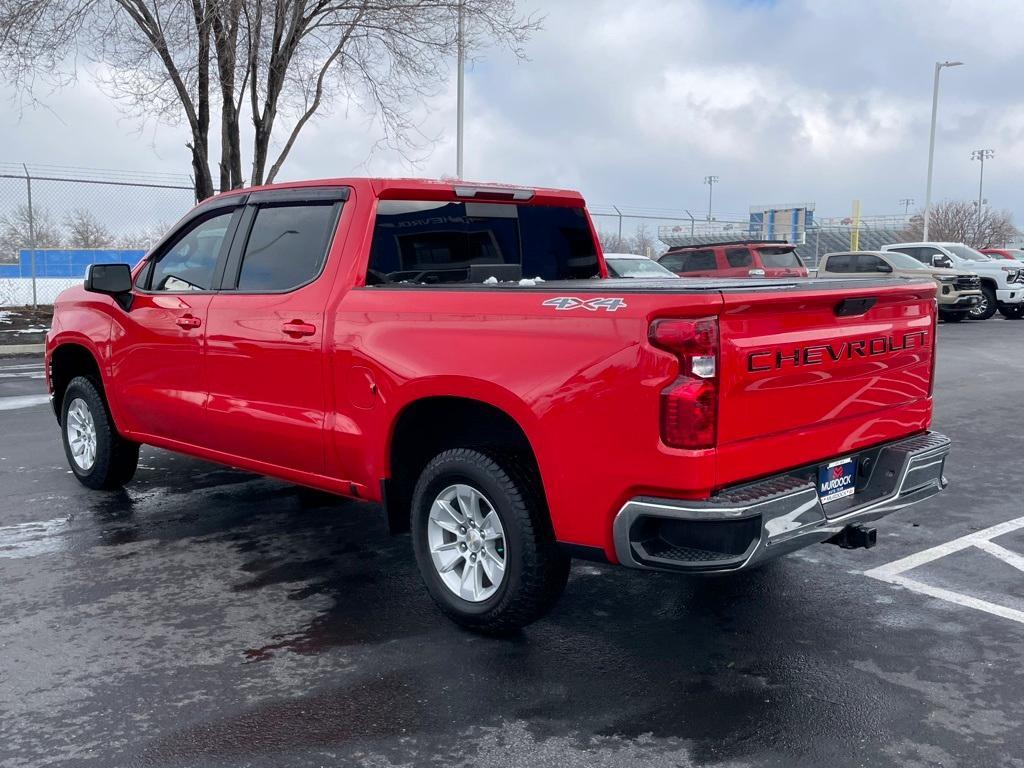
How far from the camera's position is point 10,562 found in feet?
17.0

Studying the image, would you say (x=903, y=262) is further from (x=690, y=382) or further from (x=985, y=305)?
(x=690, y=382)

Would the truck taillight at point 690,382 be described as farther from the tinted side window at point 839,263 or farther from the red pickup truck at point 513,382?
the tinted side window at point 839,263

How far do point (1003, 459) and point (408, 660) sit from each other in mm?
5709

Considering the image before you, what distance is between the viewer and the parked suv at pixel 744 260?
1962cm

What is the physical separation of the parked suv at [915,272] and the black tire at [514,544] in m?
20.3

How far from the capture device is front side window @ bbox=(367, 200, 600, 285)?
192 inches

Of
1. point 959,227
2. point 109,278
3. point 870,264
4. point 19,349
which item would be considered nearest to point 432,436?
point 109,278

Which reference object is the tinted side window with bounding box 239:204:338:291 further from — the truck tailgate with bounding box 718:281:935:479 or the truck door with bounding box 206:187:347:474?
the truck tailgate with bounding box 718:281:935:479

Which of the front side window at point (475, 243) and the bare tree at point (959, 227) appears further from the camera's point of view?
the bare tree at point (959, 227)

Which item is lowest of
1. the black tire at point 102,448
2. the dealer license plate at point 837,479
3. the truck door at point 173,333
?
the black tire at point 102,448

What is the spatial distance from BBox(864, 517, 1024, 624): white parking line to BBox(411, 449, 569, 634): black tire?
189cm

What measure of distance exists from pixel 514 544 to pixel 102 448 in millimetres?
3706

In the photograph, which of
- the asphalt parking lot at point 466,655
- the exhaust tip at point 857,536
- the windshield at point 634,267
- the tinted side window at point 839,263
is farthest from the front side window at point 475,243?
the tinted side window at point 839,263

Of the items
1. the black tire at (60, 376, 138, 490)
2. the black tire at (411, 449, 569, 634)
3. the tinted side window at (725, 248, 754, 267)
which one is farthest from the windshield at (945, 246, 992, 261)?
the black tire at (411, 449, 569, 634)
